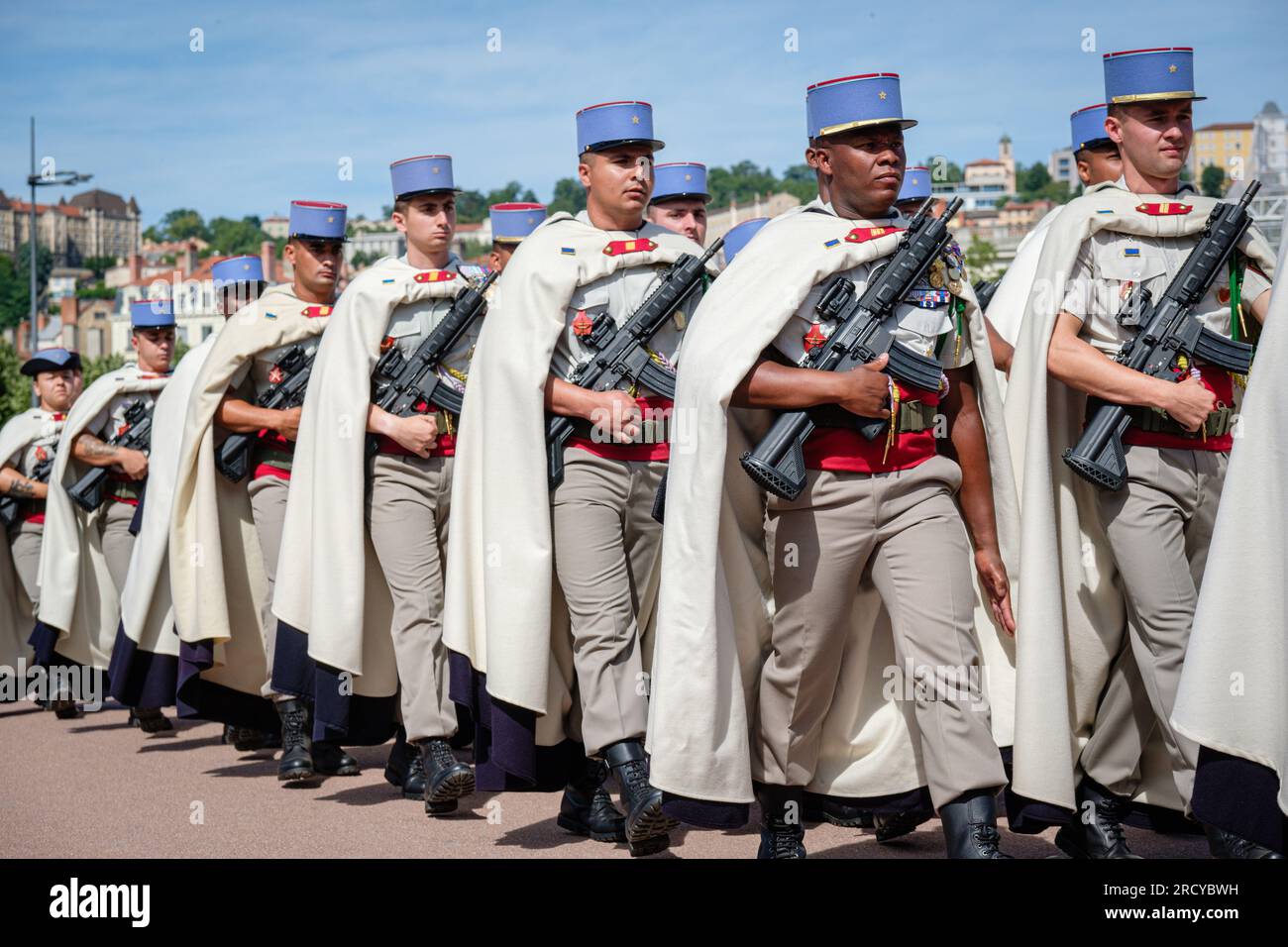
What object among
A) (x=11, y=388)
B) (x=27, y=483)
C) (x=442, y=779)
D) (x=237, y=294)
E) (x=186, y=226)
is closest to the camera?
(x=442, y=779)

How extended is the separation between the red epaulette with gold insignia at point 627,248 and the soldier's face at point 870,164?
142 cm

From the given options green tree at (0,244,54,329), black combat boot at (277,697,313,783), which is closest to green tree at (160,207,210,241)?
green tree at (0,244,54,329)

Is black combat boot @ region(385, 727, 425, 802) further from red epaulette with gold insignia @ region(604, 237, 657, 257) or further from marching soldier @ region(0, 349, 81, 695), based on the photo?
marching soldier @ region(0, 349, 81, 695)

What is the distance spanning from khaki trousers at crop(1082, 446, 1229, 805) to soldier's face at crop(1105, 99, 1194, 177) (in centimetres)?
97

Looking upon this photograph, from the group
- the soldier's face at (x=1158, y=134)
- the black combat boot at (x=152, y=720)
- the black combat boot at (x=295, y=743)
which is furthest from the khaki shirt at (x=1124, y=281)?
the black combat boot at (x=152, y=720)

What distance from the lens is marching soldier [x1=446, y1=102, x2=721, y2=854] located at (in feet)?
21.7

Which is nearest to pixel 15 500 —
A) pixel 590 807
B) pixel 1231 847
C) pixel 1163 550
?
pixel 590 807

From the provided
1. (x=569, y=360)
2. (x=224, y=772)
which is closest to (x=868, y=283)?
(x=569, y=360)

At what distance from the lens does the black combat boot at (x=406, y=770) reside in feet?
26.3

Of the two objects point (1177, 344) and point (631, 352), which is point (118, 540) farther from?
point (1177, 344)

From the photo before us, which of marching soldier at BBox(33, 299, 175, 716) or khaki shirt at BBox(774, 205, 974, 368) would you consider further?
marching soldier at BBox(33, 299, 175, 716)

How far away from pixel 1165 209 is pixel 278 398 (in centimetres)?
485

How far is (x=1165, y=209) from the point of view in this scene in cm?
588
